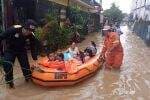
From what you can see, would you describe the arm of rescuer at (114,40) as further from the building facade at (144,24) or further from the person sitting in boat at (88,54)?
the building facade at (144,24)

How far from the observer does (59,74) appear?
9078mm

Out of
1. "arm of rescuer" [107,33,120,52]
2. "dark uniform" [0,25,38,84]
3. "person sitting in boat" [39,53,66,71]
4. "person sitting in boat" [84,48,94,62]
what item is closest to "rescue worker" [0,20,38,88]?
"dark uniform" [0,25,38,84]

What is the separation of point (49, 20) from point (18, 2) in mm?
1595

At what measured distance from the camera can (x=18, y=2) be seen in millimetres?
14406

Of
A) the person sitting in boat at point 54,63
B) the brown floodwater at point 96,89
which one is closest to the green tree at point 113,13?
the brown floodwater at point 96,89

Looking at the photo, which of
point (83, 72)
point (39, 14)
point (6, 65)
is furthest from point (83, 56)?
point (39, 14)

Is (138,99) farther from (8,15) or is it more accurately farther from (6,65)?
(8,15)

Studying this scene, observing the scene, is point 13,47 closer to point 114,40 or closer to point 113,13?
point 114,40

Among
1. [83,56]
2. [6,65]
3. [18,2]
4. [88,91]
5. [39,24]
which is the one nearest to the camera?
[6,65]

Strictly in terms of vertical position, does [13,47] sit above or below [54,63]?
above

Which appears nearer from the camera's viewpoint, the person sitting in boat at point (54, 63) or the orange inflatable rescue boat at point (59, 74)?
the orange inflatable rescue boat at point (59, 74)

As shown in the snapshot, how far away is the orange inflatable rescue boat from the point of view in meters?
9.05

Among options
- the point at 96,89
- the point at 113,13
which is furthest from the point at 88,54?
the point at 113,13

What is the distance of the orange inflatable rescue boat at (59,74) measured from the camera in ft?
29.7
